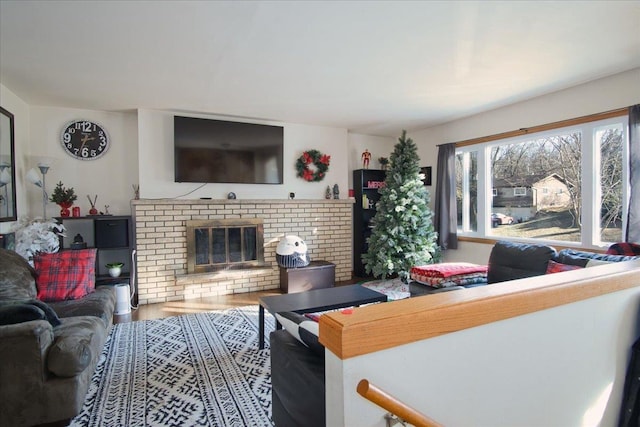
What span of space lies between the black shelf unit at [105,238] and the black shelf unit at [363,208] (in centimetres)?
324

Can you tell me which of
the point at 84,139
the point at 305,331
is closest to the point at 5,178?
the point at 84,139

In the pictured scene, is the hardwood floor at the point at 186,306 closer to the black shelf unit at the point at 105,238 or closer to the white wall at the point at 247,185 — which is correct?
the black shelf unit at the point at 105,238

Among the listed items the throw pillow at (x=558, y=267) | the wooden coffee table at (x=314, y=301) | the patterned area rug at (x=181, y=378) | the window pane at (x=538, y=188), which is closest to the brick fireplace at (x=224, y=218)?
the patterned area rug at (x=181, y=378)

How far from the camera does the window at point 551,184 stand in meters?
3.38

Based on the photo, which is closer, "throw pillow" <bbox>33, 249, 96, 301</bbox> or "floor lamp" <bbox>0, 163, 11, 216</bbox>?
"throw pillow" <bbox>33, 249, 96, 301</bbox>

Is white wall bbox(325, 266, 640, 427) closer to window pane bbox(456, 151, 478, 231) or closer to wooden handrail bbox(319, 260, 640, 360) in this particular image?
wooden handrail bbox(319, 260, 640, 360)

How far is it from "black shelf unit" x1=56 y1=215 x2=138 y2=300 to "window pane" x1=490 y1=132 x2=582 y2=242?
4.59 m

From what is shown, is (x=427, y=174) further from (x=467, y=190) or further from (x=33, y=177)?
(x=33, y=177)

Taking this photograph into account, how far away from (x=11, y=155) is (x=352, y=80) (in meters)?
3.55

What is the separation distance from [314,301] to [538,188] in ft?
10.1

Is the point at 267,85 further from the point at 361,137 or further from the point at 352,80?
the point at 361,137

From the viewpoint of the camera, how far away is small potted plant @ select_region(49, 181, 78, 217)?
12.6 feet

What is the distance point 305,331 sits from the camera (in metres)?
1.35

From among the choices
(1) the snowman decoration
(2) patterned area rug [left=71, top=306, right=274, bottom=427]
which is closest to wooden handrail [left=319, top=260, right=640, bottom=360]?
(2) patterned area rug [left=71, top=306, right=274, bottom=427]
